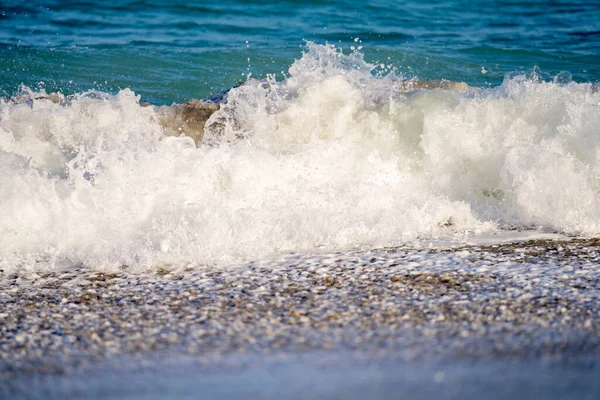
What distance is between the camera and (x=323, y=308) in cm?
438

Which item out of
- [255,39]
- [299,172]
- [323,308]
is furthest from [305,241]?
[255,39]

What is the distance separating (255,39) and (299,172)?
7.08m

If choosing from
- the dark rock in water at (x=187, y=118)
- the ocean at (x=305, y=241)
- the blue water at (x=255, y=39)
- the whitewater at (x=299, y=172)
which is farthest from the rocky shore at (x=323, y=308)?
the blue water at (x=255, y=39)

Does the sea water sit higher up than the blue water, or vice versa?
the blue water

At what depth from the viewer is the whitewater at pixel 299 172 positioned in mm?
5758

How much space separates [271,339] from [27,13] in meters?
11.8

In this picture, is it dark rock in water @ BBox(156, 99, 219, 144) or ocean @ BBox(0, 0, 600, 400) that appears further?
dark rock in water @ BBox(156, 99, 219, 144)

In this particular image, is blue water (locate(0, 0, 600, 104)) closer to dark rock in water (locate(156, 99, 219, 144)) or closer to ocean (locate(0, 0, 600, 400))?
ocean (locate(0, 0, 600, 400))

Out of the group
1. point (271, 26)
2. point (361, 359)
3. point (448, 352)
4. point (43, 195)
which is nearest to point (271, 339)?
point (361, 359)

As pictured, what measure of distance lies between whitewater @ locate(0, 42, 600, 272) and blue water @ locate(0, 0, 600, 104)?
121 inches

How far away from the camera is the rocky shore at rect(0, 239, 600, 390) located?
12.6ft

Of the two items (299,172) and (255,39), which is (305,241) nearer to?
(299,172)

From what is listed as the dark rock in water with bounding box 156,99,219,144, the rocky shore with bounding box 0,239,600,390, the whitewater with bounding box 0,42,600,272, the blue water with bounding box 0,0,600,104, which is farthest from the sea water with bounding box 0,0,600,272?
the blue water with bounding box 0,0,600,104

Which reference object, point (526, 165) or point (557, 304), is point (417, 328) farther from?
point (526, 165)
